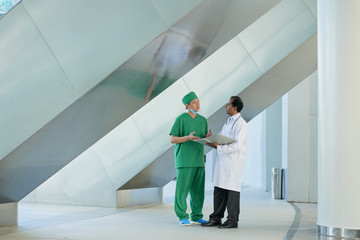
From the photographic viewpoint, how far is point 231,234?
7.14 m

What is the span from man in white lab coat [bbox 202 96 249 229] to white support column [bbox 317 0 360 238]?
1194mm

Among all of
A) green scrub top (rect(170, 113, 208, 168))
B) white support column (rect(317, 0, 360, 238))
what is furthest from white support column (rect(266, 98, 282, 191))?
white support column (rect(317, 0, 360, 238))

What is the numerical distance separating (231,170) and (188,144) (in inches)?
28.9

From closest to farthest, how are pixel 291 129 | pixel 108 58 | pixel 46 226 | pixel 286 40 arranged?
1. pixel 108 58
2. pixel 46 226
3. pixel 286 40
4. pixel 291 129

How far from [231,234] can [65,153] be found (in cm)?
240

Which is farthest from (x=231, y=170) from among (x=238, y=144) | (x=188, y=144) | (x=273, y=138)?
(x=273, y=138)

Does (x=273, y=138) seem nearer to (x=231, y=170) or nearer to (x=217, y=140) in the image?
(x=231, y=170)

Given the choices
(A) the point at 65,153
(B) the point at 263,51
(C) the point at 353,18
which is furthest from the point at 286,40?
(A) the point at 65,153

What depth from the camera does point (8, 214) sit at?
24.9 ft

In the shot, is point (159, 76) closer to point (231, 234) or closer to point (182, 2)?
point (182, 2)

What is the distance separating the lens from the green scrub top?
8125 millimetres

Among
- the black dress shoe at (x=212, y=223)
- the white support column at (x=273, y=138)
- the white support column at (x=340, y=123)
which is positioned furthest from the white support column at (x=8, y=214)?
the white support column at (x=273, y=138)

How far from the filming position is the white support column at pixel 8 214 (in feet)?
24.6

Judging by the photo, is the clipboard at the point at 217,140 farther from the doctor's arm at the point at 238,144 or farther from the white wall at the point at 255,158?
the white wall at the point at 255,158
